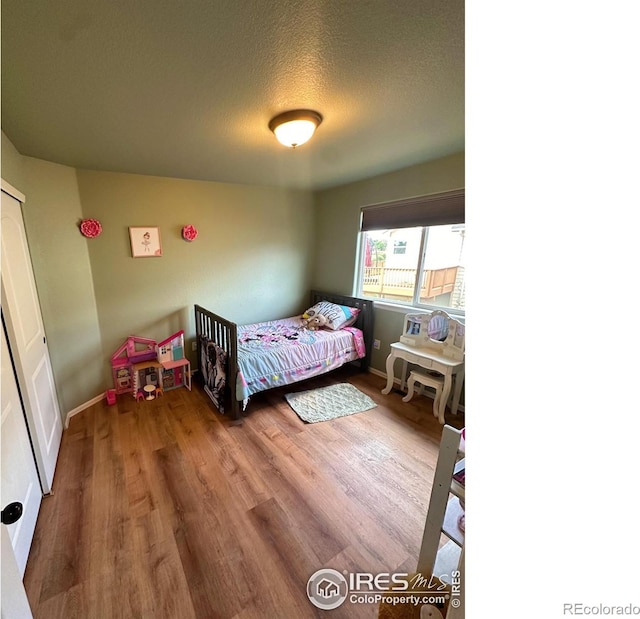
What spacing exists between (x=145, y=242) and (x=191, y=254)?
1.46 feet

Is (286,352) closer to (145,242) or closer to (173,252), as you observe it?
(173,252)

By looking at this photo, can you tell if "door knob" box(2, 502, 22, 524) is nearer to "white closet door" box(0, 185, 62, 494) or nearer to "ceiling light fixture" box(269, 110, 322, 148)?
Answer: "white closet door" box(0, 185, 62, 494)

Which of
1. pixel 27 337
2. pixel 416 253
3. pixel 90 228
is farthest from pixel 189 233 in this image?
pixel 416 253

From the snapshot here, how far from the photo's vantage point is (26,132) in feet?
5.68

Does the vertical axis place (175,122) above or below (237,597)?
above

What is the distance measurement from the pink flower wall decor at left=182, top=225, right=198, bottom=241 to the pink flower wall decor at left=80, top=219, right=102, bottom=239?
720 mm

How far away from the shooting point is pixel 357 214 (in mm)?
3404

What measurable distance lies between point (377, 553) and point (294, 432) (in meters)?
1.07

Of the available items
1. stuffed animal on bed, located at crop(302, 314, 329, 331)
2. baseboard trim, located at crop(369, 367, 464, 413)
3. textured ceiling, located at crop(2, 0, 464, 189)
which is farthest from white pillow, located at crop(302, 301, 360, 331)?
textured ceiling, located at crop(2, 0, 464, 189)

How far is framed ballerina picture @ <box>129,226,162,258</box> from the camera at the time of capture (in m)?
2.77
